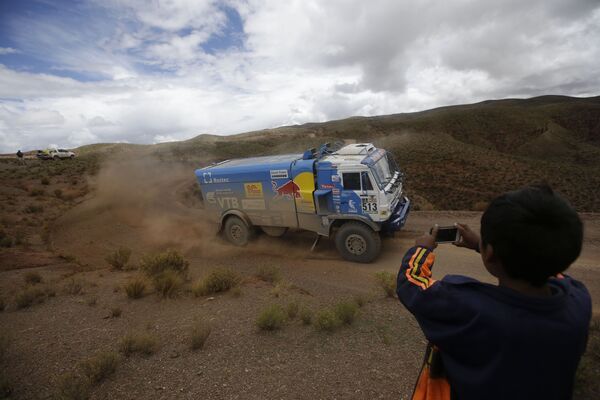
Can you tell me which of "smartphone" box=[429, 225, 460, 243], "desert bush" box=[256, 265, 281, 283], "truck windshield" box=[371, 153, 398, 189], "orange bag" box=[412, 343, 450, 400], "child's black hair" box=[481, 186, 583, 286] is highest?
"child's black hair" box=[481, 186, 583, 286]

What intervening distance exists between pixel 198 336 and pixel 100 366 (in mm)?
1188

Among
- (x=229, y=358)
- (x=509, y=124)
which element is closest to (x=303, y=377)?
(x=229, y=358)

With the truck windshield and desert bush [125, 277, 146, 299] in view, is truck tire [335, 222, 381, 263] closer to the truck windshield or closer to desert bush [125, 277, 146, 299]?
the truck windshield

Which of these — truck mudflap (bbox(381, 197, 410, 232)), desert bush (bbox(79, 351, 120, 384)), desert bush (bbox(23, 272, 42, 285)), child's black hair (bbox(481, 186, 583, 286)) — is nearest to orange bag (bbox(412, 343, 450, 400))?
child's black hair (bbox(481, 186, 583, 286))

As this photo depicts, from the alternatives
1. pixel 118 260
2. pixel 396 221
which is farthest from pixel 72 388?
pixel 396 221

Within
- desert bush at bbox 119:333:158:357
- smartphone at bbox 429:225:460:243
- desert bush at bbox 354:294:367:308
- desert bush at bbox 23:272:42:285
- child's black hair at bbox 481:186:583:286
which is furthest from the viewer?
desert bush at bbox 23:272:42:285

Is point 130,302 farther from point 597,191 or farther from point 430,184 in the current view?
point 597,191

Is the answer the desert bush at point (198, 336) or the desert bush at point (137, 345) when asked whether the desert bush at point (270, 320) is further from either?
the desert bush at point (137, 345)

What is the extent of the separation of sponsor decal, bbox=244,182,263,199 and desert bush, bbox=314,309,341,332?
16.5ft

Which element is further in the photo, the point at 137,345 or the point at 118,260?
the point at 118,260

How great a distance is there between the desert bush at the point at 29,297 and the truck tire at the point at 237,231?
4.89 meters

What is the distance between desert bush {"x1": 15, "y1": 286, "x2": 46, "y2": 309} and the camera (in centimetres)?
607

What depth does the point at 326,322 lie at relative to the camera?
16.0ft

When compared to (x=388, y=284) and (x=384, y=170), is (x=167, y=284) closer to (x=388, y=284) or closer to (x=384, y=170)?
(x=388, y=284)
